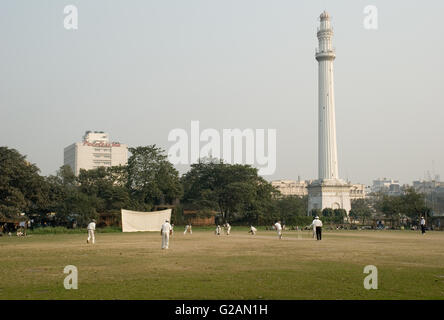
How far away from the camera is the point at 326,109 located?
12962 cm

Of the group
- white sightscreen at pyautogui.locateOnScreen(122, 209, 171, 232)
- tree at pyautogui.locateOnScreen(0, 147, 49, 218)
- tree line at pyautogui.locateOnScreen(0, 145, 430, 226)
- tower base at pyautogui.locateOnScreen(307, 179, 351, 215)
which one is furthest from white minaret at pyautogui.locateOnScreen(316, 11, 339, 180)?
tree at pyautogui.locateOnScreen(0, 147, 49, 218)

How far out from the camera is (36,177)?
6531 cm

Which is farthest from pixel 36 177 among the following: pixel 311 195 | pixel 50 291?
pixel 311 195

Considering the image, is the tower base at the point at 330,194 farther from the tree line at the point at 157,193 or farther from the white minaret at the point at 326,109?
the tree line at the point at 157,193

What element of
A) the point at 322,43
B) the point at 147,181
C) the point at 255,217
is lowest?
the point at 255,217

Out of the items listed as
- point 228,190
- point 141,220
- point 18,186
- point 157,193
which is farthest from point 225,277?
point 228,190

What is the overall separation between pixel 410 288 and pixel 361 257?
934 centimetres

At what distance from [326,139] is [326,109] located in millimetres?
7515

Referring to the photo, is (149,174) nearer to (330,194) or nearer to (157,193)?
(157,193)

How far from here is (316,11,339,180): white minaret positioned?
129625mm

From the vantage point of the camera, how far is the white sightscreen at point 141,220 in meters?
63.8

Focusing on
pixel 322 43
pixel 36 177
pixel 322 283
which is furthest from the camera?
pixel 322 43
